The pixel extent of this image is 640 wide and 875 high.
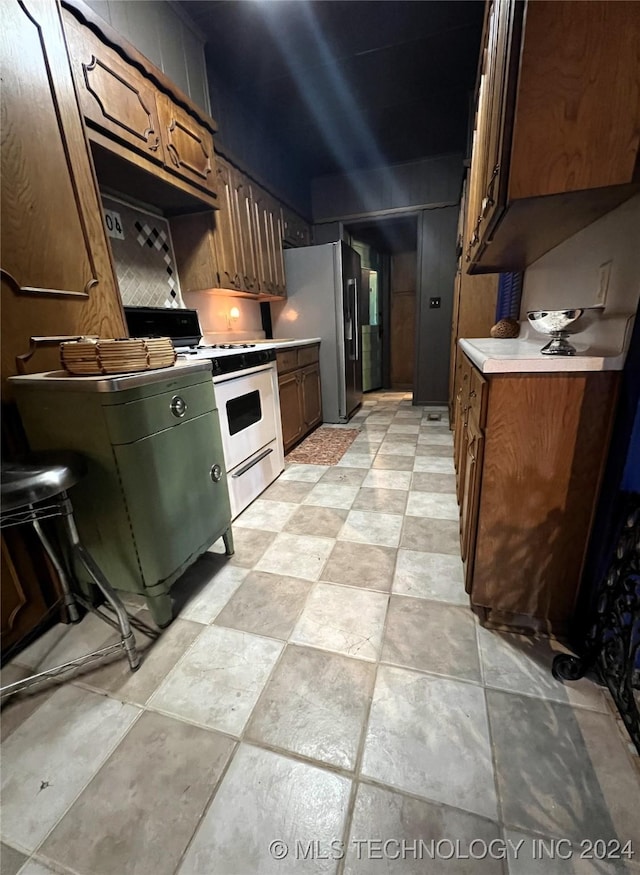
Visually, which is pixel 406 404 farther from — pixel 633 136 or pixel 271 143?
pixel 633 136

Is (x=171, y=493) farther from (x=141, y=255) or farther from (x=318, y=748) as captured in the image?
(x=141, y=255)

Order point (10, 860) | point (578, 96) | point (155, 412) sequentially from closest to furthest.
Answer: point (10, 860) → point (578, 96) → point (155, 412)

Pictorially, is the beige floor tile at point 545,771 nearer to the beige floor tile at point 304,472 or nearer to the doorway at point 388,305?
the beige floor tile at point 304,472

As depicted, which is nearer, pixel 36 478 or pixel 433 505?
pixel 36 478

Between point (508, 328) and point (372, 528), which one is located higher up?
point (508, 328)

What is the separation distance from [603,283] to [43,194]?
6.38 feet

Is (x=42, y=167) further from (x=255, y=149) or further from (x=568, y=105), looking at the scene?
(x=255, y=149)

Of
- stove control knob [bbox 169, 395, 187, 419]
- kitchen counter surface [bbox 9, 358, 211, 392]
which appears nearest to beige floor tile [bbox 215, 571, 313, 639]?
stove control knob [bbox 169, 395, 187, 419]

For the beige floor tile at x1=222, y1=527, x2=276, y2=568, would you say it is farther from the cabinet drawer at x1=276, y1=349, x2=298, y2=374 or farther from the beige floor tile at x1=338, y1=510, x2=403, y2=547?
the cabinet drawer at x1=276, y1=349, x2=298, y2=374

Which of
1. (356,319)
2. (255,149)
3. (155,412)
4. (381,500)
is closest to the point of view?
(155,412)

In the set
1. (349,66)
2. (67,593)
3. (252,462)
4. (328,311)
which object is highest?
(349,66)

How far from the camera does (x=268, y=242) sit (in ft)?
10.3

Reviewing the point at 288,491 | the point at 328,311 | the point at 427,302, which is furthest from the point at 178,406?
the point at 427,302

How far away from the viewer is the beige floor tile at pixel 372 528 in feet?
5.65
